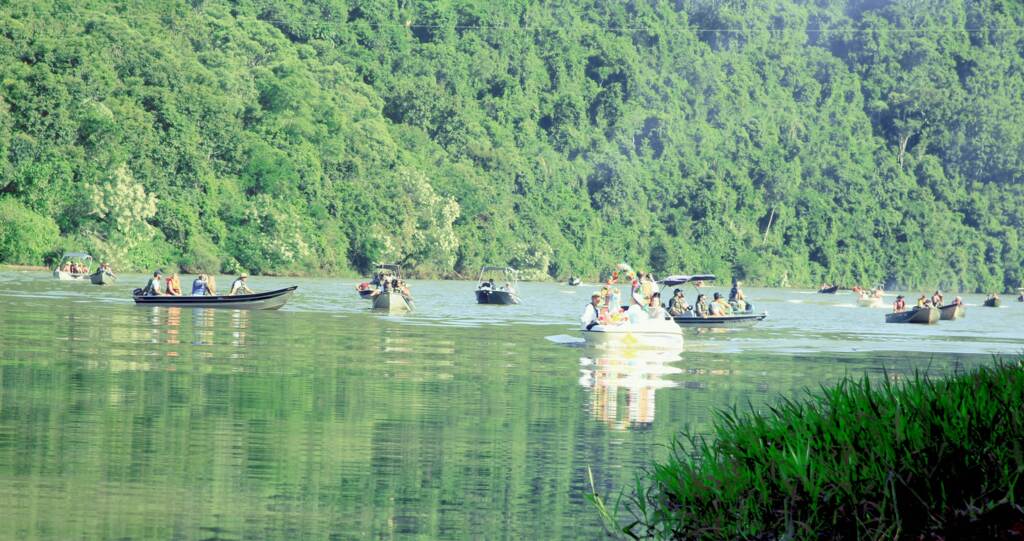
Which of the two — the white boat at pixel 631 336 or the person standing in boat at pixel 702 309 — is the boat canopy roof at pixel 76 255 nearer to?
the person standing in boat at pixel 702 309

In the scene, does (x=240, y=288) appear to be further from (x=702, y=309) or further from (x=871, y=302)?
(x=871, y=302)

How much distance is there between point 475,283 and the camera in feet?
404

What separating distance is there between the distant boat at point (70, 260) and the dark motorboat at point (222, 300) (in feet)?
106

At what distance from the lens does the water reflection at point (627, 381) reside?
2061 cm

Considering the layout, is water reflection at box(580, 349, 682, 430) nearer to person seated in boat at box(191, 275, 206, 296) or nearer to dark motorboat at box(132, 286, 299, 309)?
dark motorboat at box(132, 286, 299, 309)

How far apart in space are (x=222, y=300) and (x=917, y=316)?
2727cm

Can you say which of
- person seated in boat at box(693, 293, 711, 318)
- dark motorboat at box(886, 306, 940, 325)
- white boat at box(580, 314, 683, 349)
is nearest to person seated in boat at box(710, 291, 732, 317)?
person seated in boat at box(693, 293, 711, 318)

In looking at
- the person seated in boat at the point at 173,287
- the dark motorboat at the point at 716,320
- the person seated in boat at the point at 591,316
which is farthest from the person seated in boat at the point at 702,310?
the person seated in boat at the point at 173,287

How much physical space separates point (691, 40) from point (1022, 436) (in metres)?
193

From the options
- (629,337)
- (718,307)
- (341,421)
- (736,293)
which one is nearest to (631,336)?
(629,337)

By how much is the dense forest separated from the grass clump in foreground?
3472 inches

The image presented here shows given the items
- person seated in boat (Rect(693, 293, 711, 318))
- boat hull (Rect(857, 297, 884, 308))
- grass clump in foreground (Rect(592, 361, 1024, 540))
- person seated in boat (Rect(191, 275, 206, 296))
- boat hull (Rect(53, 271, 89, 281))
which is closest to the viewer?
grass clump in foreground (Rect(592, 361, 1024, 540))

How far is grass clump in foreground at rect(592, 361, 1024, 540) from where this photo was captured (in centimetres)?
961

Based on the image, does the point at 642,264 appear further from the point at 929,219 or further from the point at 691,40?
the point at 691,40
